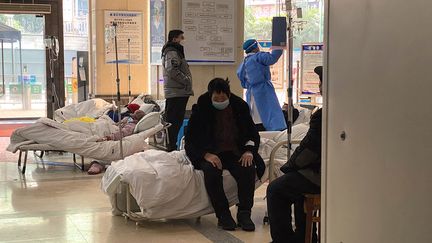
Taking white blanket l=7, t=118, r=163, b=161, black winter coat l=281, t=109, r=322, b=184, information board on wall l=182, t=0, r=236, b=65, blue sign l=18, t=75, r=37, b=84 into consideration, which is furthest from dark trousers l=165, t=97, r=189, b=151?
blue sign l=18, t=75, r=37, b=84

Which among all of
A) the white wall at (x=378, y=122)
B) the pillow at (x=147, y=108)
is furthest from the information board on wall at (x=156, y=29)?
the white wall at (x=378, y=122)

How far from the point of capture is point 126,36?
34.8ft

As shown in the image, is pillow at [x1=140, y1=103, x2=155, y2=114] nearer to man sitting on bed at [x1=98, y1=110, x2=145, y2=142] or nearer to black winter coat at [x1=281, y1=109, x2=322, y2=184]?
man sitting on bed at [x1=98, y1=110, x2=145, y2=142]

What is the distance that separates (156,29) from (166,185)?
6.60 meters

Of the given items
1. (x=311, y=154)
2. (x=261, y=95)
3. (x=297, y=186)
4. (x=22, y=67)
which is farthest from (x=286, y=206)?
(x=22, y=67)

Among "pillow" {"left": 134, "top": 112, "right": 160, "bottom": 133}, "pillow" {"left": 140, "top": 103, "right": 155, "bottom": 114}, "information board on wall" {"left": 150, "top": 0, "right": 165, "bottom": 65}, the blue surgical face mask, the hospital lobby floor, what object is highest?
"information board on wall" {"left": 150, "top": 0, "right": 165, "bottom": 65}

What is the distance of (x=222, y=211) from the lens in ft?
13.7

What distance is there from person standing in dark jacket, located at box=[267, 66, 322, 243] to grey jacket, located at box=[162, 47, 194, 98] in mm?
3551

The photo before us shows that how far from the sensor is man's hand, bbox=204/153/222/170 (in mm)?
4176

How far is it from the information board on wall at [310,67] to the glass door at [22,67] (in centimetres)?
553

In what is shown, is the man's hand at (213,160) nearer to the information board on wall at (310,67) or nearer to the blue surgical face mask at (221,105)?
the blue surgical face mask at (221,105)

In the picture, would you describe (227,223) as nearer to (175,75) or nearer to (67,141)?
(67,141)

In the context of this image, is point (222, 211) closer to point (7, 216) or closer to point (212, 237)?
point (212, 237)

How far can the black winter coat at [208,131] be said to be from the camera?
429cm
